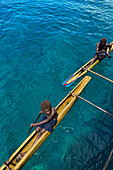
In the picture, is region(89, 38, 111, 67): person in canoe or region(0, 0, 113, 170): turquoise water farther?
region(89, 38, 111, 67): person in canoe

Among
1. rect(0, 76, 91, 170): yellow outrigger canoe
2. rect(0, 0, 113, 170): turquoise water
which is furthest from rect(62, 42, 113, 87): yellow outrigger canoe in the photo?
rect(0, 76, 91, 170): yellow outrigger canoe

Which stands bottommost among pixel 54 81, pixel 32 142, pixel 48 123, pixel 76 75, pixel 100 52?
pixel 32 142

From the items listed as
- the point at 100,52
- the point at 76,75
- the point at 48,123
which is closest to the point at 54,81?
the point at 76,75

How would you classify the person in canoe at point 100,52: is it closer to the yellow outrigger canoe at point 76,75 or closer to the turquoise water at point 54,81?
the yellow outrigger canoe at point 76,75

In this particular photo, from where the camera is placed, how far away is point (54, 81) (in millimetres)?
9445

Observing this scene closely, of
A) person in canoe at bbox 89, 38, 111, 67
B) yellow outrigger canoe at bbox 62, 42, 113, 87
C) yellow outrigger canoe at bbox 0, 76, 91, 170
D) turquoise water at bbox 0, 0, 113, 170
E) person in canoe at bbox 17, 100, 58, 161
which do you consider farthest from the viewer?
person in canoe at bbox 89, 38, 111, 67

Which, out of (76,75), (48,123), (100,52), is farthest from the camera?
(100,52)

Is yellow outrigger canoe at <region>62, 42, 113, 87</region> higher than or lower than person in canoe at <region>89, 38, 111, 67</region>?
lower

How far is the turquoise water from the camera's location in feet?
20.7

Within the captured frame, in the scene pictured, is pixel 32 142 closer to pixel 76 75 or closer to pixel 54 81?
pixel 54 81

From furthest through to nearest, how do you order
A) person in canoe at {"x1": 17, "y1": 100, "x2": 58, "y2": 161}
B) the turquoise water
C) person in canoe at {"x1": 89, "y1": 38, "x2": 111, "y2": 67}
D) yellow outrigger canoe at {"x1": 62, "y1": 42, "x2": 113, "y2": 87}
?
person in canoe at {"x1": 89, "y1": 38, "x2": 111, "y2": 67} < yellow outrigger canoe at {"x1": 62, "y1": 42, "x2": 113, "y2": 87} < the turquoise water < person in canoe at {"x1": 17, "y1": 100, "x2": 58, "y2": 161}

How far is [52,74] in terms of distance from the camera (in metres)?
9.91

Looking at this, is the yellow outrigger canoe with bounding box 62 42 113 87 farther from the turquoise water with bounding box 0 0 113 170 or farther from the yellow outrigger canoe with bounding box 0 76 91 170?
the yellow outrigger canoe with bounding box 0 76 91 170

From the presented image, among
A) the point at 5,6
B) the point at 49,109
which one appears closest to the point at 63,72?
the point at 49,109
